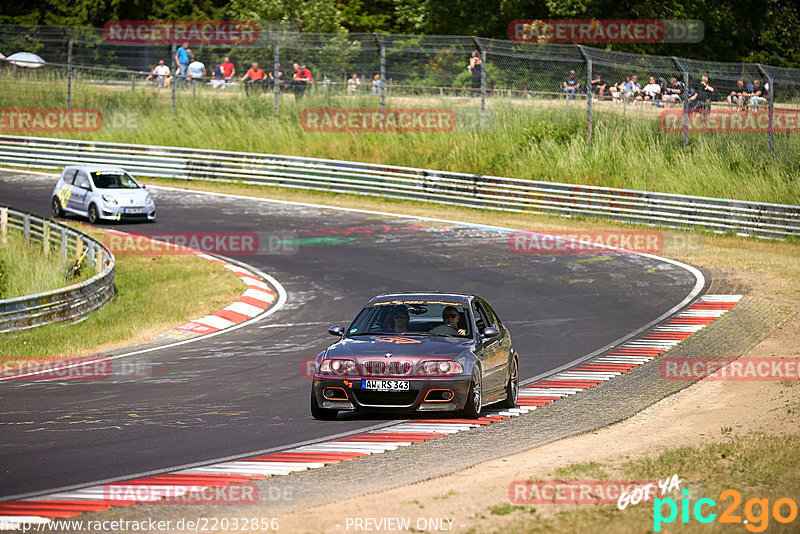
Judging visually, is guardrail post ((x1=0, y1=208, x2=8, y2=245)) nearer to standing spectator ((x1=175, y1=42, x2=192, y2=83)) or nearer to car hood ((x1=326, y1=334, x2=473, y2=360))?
standing spectator ((x1=175, y1=42, x2=192, y2=83))

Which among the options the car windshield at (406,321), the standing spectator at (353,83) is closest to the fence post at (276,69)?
the standing spectator at (353,83)

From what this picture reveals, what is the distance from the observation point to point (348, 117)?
35.8m

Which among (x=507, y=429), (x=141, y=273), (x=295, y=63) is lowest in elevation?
(x=141, y=273)

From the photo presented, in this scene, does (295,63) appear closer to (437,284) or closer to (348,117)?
(348,117)

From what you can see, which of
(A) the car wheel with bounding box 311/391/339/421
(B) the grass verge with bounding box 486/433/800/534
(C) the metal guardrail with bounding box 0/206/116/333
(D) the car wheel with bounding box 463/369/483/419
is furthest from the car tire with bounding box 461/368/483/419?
(C) the metal guardrail with bounding box 0/206/116/333

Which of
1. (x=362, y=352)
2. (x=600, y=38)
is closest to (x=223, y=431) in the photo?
(x=362, y=352)

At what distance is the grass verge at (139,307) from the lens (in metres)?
17.7

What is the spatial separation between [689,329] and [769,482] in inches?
375

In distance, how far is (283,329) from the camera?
60.5ft

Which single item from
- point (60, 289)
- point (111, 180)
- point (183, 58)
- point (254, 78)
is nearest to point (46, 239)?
point (60, 289)

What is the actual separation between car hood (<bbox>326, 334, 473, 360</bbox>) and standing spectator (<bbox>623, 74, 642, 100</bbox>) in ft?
67.6

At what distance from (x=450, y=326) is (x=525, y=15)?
136 ft

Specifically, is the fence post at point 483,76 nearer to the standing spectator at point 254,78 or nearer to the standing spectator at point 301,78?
the standing spectator at point 301,78

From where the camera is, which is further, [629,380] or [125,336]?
[125,336]
